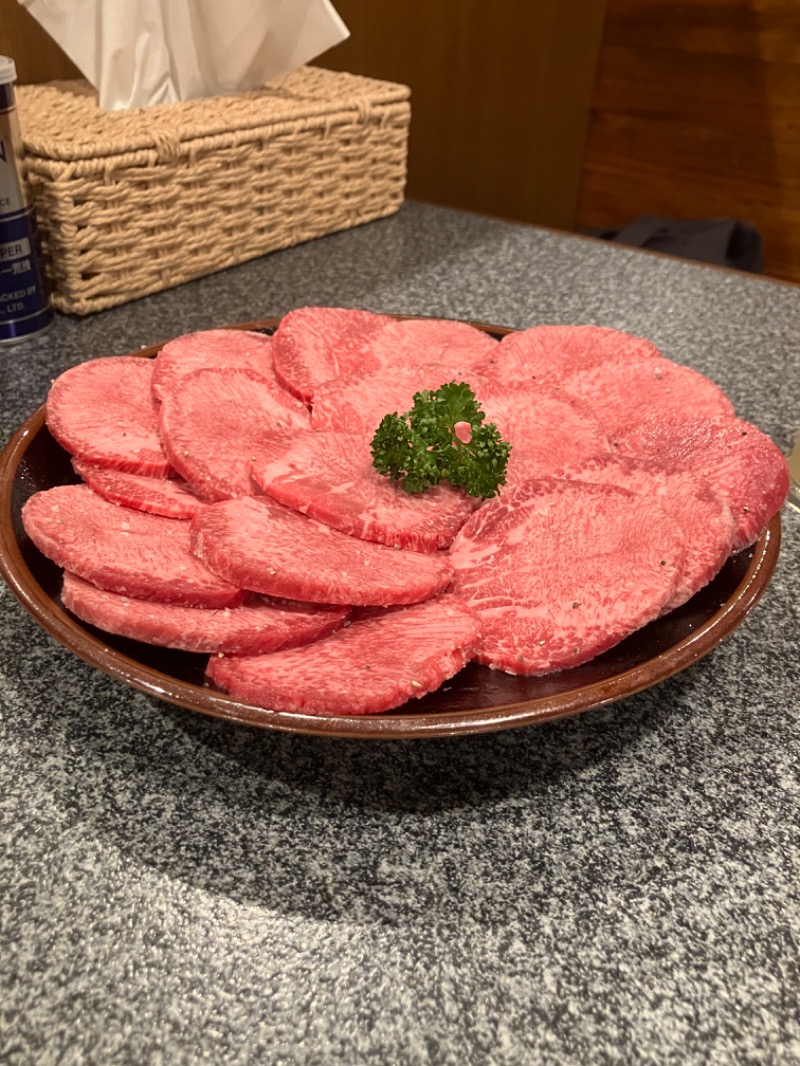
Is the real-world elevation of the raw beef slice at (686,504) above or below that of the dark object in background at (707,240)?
above

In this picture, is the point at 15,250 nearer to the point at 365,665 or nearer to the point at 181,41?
the point at 181,41

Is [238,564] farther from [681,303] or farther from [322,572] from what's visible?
[681,303]

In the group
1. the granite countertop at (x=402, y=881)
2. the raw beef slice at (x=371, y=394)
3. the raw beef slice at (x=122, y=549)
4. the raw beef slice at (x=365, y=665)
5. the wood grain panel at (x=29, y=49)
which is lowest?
the granite countertop at (x=402, y=881)

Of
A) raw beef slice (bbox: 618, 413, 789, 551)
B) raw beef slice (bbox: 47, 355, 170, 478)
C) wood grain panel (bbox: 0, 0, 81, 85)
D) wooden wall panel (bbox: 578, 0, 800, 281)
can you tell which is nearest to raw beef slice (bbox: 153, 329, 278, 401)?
raw beef slice (bbox: 47, 355, 170, 478)

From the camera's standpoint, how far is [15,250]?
60.2 inches

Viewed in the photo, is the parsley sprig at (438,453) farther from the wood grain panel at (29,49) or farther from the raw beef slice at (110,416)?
the wood grain panel at (29,49)

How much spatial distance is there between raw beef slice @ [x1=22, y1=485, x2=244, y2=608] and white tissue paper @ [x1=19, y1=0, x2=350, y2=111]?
1.21 meters

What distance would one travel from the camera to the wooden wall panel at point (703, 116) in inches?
134

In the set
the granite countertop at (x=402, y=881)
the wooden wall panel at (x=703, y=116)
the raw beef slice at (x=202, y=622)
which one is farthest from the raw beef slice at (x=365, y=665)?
the wooden wall panel at (x=703, y=116)

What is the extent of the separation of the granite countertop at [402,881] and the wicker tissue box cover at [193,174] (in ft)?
2.79

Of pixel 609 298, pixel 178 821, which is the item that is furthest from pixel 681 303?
pixel 178 821

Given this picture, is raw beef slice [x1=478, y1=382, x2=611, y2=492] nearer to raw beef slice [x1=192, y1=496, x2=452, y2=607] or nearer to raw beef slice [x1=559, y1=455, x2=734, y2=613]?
raw beef slice [x1=559, y1=455, x2=734, y2=613]

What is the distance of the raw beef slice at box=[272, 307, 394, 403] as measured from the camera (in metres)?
1.16

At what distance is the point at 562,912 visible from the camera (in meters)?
0.76
